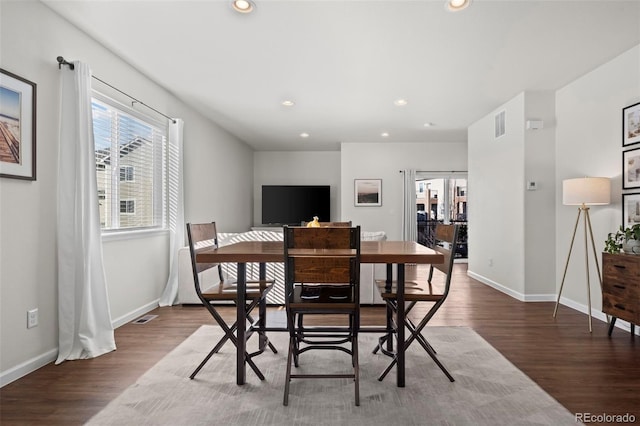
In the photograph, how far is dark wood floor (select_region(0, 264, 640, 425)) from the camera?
2.06 metres

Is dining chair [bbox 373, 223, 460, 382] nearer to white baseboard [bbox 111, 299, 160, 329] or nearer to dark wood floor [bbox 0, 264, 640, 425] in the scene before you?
dark wood floor [bbox 0, 264, 640, 425]

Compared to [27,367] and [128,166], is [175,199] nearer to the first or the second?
[128,166]

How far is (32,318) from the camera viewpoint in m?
2.53

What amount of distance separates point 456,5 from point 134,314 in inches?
155

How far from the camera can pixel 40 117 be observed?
2.62 m

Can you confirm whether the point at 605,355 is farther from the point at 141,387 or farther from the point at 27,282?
the point at 27,282

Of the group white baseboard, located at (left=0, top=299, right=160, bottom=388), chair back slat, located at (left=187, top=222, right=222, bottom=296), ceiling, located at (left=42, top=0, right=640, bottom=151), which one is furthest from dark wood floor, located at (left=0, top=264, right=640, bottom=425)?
Result: ceiling, located at (left=42, top=0, right=640, bottom=151)

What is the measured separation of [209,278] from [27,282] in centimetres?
199

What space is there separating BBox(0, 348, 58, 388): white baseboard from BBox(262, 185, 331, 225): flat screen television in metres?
6.09

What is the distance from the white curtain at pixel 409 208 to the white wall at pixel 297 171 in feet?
5.64

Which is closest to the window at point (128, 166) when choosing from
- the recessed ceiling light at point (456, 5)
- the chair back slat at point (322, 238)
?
the chair back slat at point (322, 238)

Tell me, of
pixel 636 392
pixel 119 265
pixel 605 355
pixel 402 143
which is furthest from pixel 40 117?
pixel 402 143

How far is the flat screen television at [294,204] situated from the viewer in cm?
866

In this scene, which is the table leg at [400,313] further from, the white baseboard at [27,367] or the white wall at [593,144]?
the white wall at [593,144]
